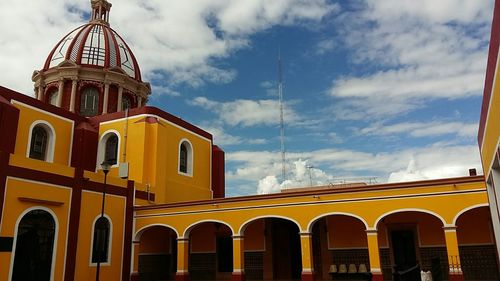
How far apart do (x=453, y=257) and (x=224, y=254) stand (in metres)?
9.31

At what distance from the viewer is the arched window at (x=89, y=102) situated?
2358cm

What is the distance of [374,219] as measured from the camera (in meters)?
13.1

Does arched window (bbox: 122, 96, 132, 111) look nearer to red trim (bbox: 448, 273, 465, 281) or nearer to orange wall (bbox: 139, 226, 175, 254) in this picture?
orange wall (bbox: 139, 226, 175, 254)

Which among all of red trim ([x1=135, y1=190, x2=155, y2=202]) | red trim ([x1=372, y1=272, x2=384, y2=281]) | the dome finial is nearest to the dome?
the dome finial

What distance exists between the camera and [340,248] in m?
15.8

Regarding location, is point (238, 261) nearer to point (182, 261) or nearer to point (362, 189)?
point (182, 261)

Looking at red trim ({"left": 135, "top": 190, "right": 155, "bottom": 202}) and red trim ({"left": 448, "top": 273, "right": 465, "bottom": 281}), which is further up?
red trim ({"left": 135, "top": 190, "right": 155, "bottom": 202})

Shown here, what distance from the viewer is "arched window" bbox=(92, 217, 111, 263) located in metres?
15.0

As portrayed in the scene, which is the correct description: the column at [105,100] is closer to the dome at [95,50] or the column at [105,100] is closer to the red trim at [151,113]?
the dome at [95,50]

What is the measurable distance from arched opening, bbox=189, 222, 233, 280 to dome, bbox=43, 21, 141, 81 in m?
11.9

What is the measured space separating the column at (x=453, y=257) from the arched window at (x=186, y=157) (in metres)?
12.9

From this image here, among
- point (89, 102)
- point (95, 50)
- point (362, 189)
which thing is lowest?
point (362, 189)

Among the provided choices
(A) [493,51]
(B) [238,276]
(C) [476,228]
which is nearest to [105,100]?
(B) [238,276]

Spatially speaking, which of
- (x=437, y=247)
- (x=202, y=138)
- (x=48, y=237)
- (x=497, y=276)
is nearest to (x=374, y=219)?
(x=437, y=247)
